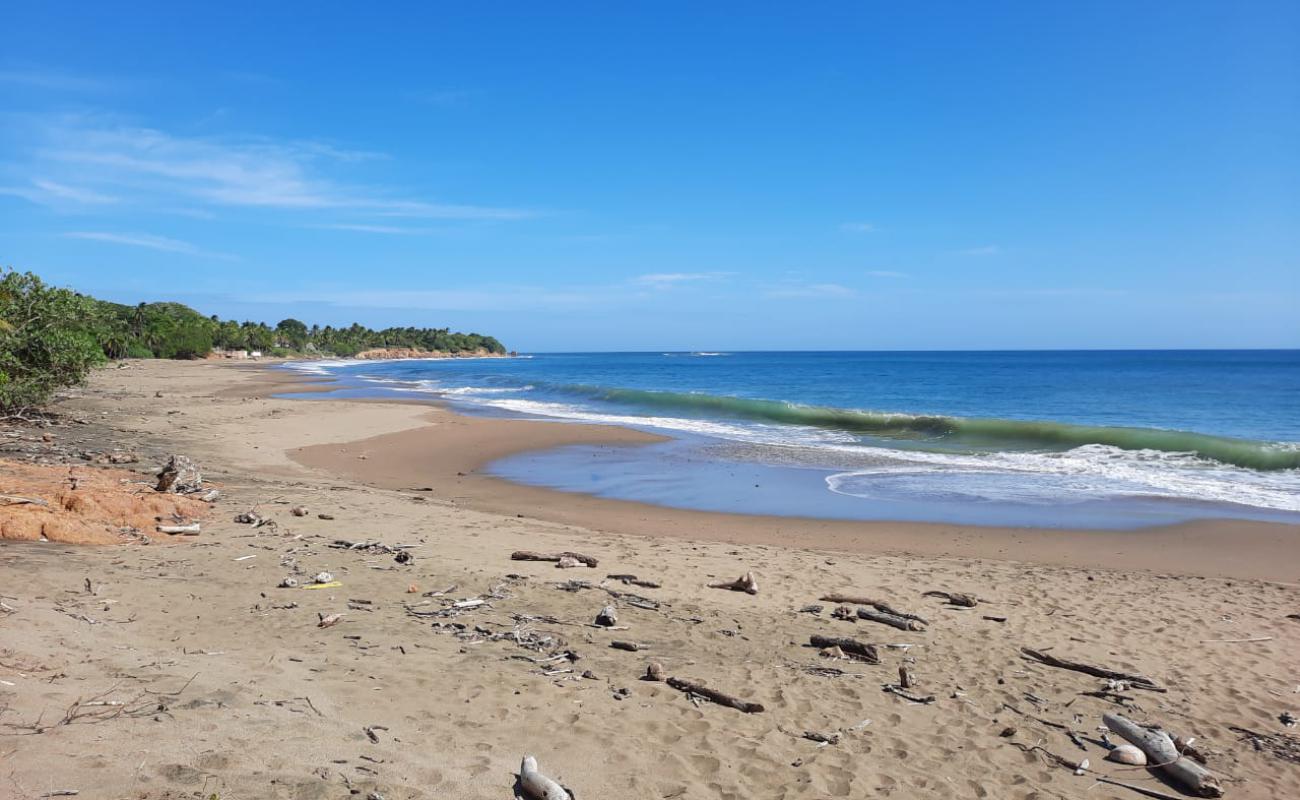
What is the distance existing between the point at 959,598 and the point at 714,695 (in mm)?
3810

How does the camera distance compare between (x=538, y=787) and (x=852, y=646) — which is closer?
(x=538, y=787)

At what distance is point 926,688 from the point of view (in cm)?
551

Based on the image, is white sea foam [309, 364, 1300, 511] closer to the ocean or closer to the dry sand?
the ocean

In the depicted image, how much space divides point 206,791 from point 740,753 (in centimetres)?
273

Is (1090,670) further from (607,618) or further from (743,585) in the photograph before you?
(607,618)

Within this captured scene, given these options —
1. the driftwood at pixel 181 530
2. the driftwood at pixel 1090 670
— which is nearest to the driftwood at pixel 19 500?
the driftwood at pixel 181 530

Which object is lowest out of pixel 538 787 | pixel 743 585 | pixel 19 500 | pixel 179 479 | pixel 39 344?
pixel 743 585

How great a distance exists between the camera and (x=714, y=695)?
16.6ft

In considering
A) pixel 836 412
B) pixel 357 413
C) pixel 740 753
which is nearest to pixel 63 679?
pixel 740 753

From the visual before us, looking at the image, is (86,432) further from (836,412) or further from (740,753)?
(836,412)

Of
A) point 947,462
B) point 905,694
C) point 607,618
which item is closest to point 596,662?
point 607,618

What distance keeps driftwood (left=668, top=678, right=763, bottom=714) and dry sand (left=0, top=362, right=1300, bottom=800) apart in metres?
0.06

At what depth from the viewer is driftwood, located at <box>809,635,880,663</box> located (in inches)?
237

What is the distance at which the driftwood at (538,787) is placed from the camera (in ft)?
11.7
